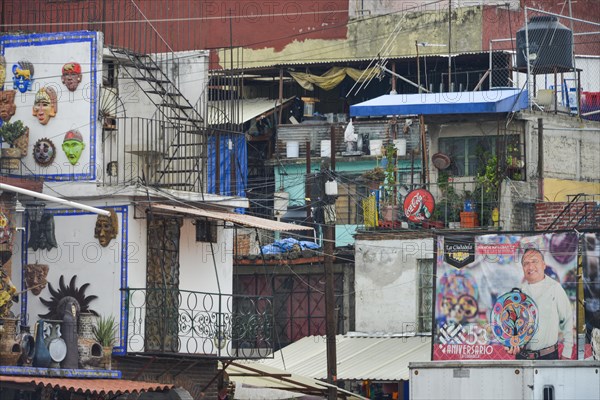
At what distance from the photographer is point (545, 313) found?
127 ft

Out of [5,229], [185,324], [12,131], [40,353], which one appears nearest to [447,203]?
[185,324]

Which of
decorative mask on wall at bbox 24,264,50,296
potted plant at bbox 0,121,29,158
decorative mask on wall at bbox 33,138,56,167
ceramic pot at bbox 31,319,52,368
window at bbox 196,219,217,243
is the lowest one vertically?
ceramic pot at bbox 31,319,52,368

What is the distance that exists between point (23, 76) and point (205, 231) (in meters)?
5.23

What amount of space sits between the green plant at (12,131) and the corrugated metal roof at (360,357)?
Answer: 11.4m

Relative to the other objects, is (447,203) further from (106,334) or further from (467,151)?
(106,334)

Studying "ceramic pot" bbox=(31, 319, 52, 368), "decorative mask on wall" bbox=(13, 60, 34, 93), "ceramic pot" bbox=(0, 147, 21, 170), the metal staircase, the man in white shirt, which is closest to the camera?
"ceramic pot" bbox=(31, 319, 52, 368)

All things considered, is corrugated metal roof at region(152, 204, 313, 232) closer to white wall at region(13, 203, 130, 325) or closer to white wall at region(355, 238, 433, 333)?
white wall at region(13, 203, 130, 325)

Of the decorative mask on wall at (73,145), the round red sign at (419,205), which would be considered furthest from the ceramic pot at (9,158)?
the round red sign at (419,205)

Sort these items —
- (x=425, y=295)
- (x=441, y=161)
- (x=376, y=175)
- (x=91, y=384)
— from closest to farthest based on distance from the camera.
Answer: (x=91, y=384) < (x=425, y=295) < (x=441, y=161) < (x=376, y=175)

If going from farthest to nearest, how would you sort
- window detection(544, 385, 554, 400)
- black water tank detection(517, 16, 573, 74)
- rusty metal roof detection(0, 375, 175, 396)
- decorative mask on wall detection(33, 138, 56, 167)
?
1. black water tank detection(517, 16, 573, 74)
2. decorative mask on wall detection(33, 138, 56, 167)
3. window detection(544, 385, 554, 400)
4. rusty metal roof detection(0, 375, 175, 396)

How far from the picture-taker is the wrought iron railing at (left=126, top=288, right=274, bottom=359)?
32.6 metres

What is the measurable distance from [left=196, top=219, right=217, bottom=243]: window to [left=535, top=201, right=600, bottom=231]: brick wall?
10.3 metres

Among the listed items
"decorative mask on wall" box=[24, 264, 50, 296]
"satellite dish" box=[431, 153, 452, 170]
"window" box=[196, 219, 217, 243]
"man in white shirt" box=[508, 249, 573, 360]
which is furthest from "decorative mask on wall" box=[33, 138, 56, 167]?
"satellite dish" box=[431, 153, 452, 170]

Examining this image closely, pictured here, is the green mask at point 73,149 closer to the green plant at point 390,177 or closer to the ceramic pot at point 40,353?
the ceramic pot at point 40,353
